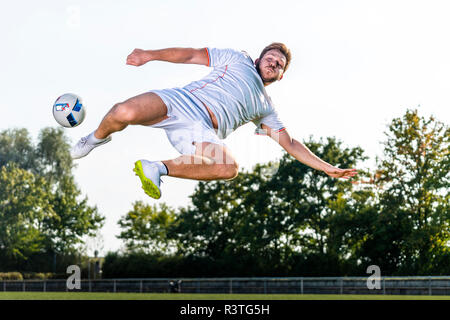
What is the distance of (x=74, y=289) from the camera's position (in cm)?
3922

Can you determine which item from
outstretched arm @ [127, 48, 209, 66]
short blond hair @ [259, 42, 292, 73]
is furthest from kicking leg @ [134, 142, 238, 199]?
short blond hair @ [259, 42, 292, 73]

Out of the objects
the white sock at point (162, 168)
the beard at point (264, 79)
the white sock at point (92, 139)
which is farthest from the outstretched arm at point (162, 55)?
the white sock at point (162, 168)

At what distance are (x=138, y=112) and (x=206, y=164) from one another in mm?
931

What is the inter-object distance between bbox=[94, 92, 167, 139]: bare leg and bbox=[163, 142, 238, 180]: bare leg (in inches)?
21.5

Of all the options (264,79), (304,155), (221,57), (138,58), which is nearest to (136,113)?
(138,58)

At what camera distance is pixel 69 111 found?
8258mm

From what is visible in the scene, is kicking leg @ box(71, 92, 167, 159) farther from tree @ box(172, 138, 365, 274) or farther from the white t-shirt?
tree @ box(172, 138, 365, 274)

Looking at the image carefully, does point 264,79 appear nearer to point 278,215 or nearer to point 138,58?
point 138,58

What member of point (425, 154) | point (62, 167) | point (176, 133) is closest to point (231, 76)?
point (176, 133)

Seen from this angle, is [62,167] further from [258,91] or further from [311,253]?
[258,91]

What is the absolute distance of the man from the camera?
6.29m

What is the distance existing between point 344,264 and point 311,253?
271 centimetres
